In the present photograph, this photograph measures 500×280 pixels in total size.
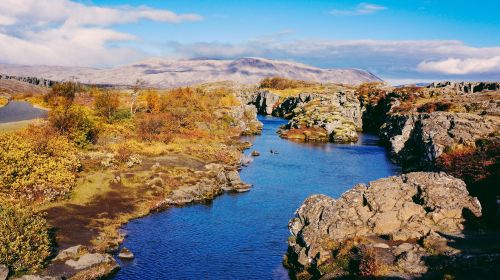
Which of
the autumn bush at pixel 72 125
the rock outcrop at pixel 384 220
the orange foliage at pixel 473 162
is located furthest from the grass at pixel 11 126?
the orange foliage at pixel 473 162

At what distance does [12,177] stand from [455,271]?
5539 cm

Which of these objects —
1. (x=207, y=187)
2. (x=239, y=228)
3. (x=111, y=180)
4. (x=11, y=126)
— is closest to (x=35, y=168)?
(x=111, y=180)

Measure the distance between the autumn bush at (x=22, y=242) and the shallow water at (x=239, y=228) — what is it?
7.88 metres

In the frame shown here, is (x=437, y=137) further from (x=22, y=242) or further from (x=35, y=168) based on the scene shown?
(x=22, y=242)

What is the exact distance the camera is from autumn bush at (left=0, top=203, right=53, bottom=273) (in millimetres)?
41500

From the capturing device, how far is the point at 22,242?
4259 centimetres

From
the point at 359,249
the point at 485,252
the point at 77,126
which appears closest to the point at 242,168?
the point at 77,126

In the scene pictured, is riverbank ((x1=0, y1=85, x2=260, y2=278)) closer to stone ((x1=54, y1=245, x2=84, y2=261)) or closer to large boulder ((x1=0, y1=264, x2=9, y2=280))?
stone ((x1=54, y1=245, x2=84, y2=261))

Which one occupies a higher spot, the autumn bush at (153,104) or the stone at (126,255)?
the autumn bush at (153,104)

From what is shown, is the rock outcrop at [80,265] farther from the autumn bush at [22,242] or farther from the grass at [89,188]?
the grass at [89,188]

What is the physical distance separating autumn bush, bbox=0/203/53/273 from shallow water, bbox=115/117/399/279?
7882 mm

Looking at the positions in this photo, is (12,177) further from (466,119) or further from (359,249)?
(466,119)

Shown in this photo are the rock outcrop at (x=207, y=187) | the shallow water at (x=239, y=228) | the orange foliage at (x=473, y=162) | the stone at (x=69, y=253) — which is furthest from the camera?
the rock outcrop at (x=207, y=187)

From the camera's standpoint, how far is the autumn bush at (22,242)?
41.5 m
